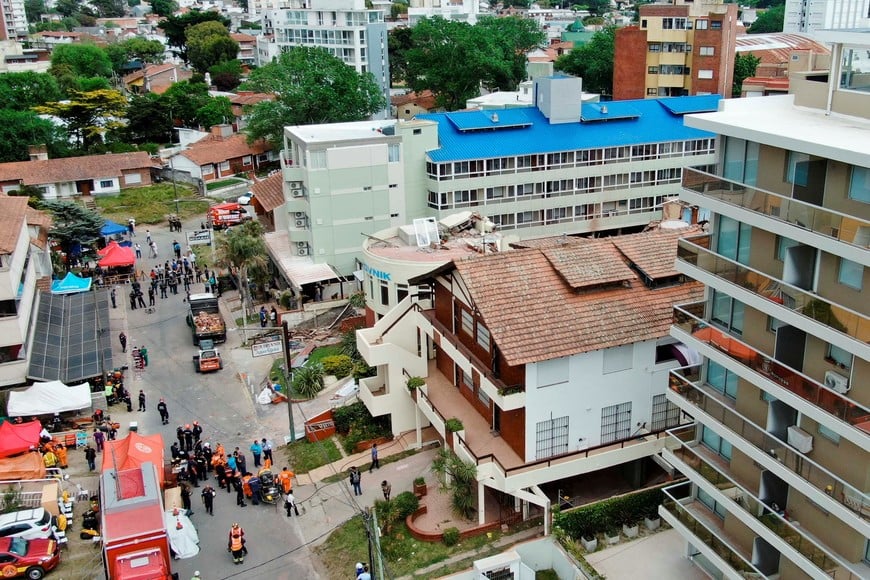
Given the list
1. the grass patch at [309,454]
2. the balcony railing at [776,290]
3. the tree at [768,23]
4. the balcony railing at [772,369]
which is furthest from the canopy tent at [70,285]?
the tree at [768,23]

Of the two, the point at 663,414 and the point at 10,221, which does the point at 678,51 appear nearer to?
the point at 663,414

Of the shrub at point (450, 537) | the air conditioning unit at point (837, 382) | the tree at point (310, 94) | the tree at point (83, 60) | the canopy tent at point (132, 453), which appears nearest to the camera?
the air conditioning unit at point (837, 382)

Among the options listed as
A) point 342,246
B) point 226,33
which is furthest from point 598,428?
point 226,33

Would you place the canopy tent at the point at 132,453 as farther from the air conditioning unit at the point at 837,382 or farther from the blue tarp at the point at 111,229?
the blue tarp at the point at 111,229

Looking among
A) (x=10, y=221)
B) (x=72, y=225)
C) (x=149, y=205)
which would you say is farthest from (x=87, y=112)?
(x=10, y=221)

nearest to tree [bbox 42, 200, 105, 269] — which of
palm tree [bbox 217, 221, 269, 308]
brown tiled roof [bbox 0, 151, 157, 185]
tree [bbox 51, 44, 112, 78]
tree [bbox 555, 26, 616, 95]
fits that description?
palm tree [bbox 217, 221, 269, 308]

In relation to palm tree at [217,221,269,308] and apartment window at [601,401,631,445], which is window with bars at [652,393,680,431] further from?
palm tree at [217,221,269,308]
